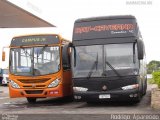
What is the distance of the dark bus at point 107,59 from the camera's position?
44.1ft

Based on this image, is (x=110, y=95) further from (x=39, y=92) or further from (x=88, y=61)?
(x=39, y=92)

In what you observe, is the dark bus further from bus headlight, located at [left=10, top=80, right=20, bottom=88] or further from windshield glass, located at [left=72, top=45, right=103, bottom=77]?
bus headlight, located at [left=10, top=80, right=20, bottom=88]

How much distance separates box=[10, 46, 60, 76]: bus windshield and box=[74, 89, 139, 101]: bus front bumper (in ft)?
5.95

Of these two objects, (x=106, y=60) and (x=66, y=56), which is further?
(x=66, y=56)

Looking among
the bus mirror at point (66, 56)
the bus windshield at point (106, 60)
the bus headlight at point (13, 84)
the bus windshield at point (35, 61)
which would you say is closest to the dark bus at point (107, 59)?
the bus windshield at point (106, 60)

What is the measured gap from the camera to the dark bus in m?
13.5

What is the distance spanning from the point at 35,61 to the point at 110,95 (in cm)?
338

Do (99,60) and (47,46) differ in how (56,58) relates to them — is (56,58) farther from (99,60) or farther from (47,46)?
(99,60)

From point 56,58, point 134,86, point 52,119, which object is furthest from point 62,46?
point 52,119

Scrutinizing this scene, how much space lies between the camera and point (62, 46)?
15391mm

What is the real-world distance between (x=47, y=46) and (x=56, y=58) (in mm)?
576

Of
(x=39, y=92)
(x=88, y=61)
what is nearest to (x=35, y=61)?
(x=39, y=92)

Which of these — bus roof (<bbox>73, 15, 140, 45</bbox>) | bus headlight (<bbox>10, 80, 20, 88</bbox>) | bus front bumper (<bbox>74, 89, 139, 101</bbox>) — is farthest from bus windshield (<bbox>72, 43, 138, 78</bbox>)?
bus headlight (<bbox>10, 80, 20, 88</bbox>)

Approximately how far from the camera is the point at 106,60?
13.8 meters
